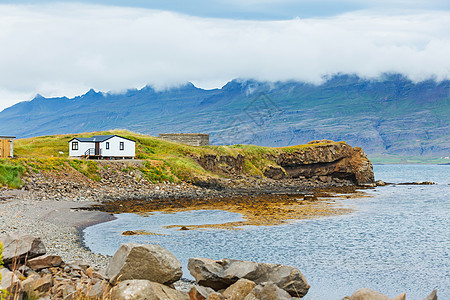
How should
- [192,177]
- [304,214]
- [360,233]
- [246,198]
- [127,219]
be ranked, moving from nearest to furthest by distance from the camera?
[360,233] < [127,219] < [304,214] < [246,198] < [192,177]

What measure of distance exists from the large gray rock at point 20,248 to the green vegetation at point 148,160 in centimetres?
4455

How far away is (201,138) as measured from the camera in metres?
110

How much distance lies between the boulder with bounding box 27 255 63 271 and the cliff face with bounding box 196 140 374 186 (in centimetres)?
8677

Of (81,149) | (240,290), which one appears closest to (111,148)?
(81,149)

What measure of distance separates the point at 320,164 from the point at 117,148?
167ft

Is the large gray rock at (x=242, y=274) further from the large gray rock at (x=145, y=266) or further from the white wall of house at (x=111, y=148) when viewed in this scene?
the white wall of house at (x=111, y=148)

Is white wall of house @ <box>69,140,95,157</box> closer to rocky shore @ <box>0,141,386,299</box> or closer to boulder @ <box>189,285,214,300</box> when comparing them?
rocky shore @ <box>0,141,386,299</box>

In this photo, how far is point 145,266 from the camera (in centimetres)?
1425

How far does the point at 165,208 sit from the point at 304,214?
16.3m

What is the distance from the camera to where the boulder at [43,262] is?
1473 cm

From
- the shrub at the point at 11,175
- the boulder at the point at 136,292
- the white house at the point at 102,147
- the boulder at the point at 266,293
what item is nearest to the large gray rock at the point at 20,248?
the boulder at the point at 136,292

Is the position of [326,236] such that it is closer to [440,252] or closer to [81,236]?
[440,252]

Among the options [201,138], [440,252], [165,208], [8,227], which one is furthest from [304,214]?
[201,138]

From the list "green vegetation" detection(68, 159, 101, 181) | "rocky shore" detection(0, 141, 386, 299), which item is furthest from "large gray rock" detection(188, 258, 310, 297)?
"green vegetation" detection(68, 159, 101, 181)
